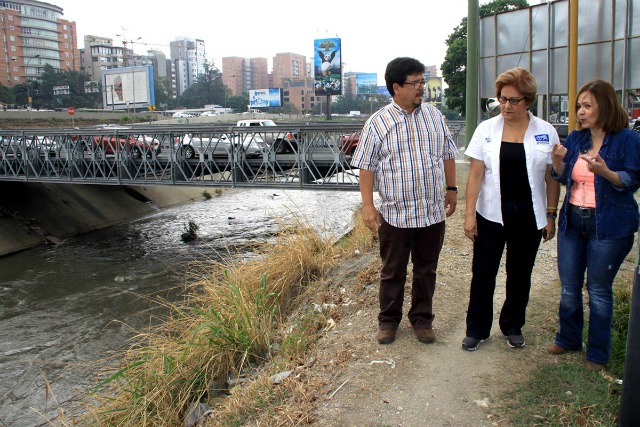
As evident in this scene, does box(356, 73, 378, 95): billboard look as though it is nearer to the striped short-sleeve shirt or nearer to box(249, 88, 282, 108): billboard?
box(249, 88, 282, 108): billboard

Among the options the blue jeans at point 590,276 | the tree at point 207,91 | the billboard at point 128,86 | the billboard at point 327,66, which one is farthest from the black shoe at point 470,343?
the tree at point 207,91

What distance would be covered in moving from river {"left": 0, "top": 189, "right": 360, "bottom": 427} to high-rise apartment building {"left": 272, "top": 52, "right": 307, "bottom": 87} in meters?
143

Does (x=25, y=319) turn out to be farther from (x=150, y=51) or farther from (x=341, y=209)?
(x=150, y=51)

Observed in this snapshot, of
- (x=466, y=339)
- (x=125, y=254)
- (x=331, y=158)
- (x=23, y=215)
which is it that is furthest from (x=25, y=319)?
(x=466, y=339)

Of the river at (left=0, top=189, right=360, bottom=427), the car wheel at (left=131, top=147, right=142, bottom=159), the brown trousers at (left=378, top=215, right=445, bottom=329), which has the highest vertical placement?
the car wheel at (left=131, top=147, right=142, bottom=159)

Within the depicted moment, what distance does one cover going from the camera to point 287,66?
557 feet

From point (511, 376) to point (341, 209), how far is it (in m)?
22.4

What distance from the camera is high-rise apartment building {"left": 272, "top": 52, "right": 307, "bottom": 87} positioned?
16857 centimetres

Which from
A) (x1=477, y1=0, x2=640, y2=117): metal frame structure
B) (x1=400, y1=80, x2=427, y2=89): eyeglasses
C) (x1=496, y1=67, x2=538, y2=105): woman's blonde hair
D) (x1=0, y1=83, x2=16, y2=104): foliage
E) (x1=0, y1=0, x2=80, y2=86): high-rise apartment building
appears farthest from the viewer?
(x1=0, y1=0, x2=80, y2=86): high-rise apartment building

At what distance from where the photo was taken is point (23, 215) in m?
23.8

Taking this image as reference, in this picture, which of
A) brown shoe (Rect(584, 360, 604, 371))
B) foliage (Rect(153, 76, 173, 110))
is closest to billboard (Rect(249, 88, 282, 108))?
foliage (Rect(153, 76, 173, 110))

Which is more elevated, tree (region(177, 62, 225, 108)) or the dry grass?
tree (region(177, 62, 225, 108))

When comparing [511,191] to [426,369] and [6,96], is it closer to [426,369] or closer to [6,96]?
[426,369]

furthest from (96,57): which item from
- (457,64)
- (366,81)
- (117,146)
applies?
(117,146)
